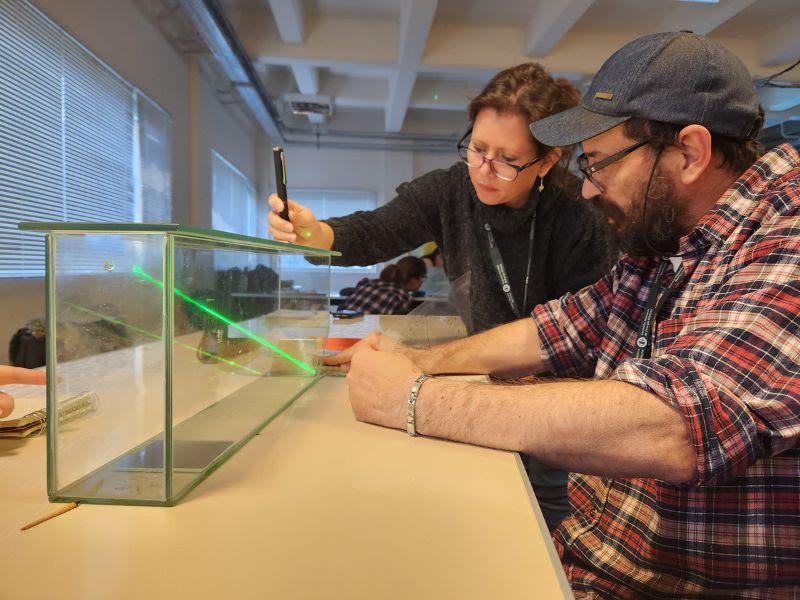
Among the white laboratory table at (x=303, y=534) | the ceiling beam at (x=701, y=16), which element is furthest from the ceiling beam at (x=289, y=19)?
the white laboratory table at (x=303, y=534)

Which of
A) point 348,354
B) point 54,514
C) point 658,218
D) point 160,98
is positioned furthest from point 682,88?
point 160,98

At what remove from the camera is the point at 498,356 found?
3.84 feet

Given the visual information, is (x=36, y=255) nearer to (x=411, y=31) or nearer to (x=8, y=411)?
(x=8, y=411)

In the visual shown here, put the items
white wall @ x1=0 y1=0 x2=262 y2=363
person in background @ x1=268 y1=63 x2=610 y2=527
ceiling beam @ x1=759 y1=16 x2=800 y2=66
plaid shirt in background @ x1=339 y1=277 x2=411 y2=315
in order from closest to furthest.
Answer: person in background @ x1=268 y1=63 x2=610 y2=527
white wall @ x1=0 y1=0 x2=262 y2=363
plaid shirt in background @ x1=339 y1=277 x2=411 y2=315
ceiling beam @ x1=759 y1=16 x2=800 y2=66

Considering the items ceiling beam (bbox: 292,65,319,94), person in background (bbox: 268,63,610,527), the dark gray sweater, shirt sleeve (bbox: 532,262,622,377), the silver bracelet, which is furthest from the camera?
ceiling beam (bbox: 292,65,319,94)

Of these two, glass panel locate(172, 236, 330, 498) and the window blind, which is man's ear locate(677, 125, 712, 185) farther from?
the window blind

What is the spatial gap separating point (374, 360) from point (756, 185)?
659 millimetres

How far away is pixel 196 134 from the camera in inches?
219

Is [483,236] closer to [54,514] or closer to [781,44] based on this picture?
[54,514]

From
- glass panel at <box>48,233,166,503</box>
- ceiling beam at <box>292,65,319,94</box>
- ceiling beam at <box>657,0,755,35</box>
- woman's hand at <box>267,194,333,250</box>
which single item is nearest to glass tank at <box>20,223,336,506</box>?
glass panel at <box>48,233,166,503</box>

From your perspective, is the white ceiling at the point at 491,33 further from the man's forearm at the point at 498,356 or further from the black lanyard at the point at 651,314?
the black lanyard at the point at 651,314

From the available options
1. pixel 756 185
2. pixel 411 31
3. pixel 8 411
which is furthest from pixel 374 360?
pixel 411 31

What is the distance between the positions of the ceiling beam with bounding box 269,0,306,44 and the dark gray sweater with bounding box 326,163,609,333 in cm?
357

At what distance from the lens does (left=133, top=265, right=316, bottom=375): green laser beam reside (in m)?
0.56
